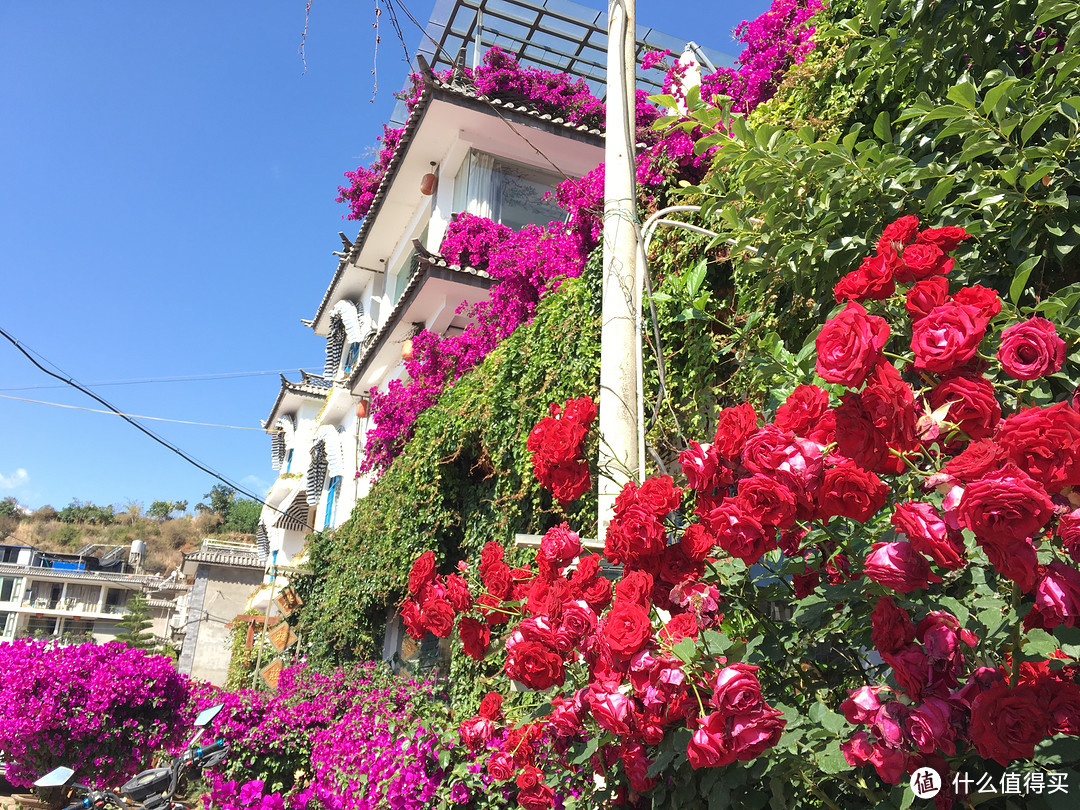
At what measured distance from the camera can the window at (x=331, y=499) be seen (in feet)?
53.8

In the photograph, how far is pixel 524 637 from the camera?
2.05m

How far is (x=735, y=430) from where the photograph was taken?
1.75 m

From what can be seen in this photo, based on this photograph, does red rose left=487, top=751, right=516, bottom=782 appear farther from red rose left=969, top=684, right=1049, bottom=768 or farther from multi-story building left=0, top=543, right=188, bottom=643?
multi-story building left=0, top=543, right=188, bottom=643

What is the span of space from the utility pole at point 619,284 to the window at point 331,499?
13.9 m

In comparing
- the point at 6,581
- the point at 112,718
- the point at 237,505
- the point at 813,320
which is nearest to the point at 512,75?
the point at 813,320

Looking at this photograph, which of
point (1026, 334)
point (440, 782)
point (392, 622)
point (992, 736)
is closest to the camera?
point (992, 736)

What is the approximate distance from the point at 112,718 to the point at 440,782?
5.87 m

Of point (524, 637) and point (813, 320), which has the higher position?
point (813, 320)

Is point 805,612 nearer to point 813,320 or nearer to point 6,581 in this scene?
point 813,320

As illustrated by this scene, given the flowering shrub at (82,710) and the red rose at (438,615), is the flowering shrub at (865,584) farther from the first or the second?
the flowering shrub at (82,710)

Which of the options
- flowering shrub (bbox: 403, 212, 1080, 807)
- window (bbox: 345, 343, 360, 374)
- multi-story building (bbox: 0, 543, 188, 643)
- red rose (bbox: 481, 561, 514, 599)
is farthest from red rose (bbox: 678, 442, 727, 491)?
multi-story building (bbox: 0, 543, 188, 643)

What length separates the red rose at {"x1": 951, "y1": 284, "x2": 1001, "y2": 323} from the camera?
4.55 feet

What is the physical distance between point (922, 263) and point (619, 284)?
5.38 feet

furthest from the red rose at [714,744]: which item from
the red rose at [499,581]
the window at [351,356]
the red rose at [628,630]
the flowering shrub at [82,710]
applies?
the window at [351,356]
